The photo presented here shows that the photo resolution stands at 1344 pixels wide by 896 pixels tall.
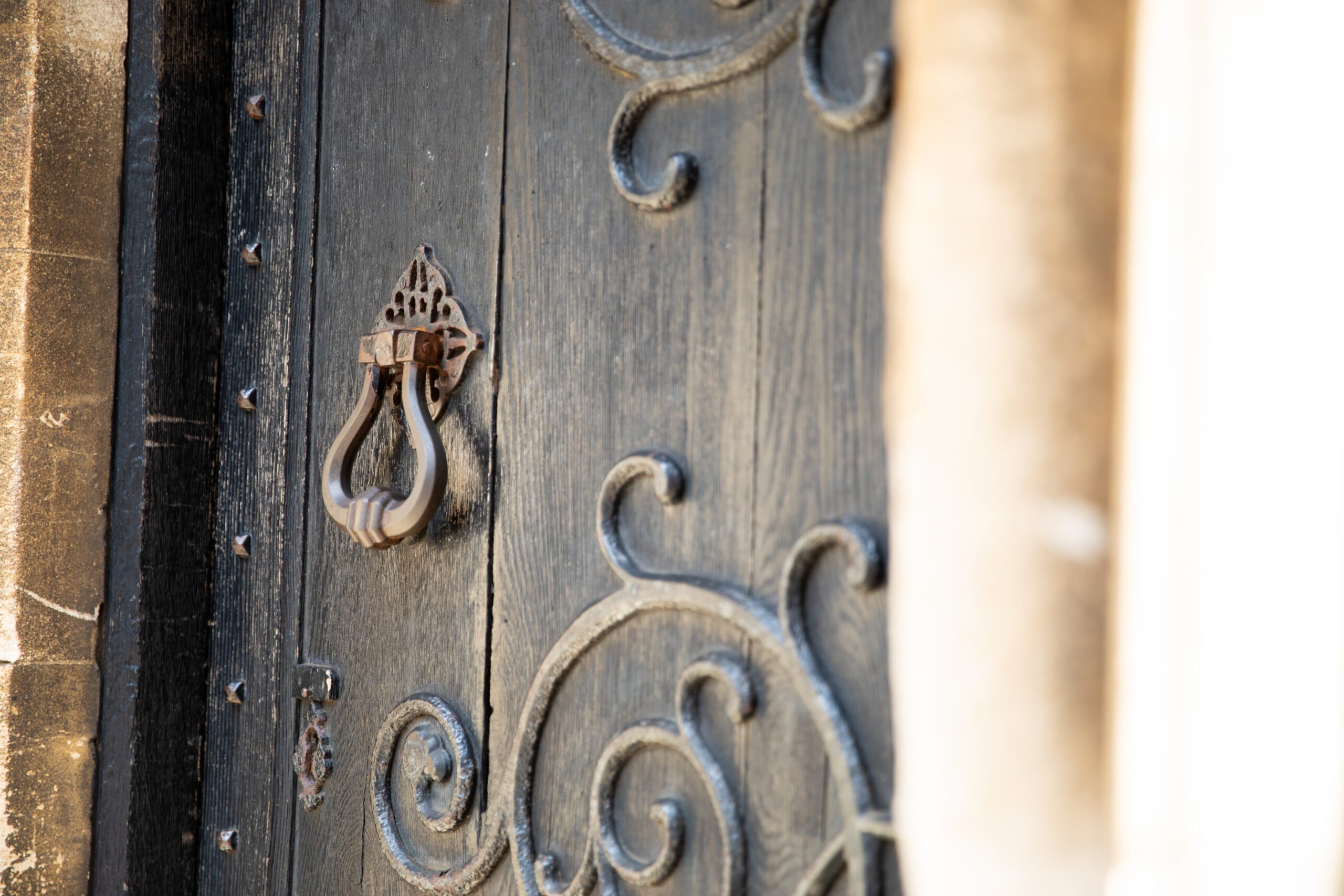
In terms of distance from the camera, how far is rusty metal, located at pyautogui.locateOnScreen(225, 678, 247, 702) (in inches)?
35.4

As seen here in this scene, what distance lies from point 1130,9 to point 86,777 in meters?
0.91

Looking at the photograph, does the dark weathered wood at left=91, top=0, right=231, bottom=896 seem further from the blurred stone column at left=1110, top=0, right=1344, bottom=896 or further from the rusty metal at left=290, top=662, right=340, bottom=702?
the blurred stone column at left=1110, top=0, right=1344, bottom=896

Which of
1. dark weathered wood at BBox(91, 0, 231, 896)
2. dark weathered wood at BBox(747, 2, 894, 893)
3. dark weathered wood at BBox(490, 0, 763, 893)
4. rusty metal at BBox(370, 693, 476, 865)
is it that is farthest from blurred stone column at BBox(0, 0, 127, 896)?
dark weathered wood at BBox(747, 2, 894, 893)

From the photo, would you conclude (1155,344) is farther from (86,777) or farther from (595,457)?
(86,777)

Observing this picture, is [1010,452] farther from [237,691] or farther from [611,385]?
Result: [237,691]

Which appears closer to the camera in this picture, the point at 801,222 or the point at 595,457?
the point at 801,222

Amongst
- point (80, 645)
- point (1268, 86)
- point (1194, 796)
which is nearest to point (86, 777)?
point (80, 645)

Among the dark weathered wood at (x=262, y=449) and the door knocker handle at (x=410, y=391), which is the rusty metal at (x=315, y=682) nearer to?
the dark weathered wood at (x=262, y=449)

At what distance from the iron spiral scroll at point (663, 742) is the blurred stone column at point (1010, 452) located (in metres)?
0.03

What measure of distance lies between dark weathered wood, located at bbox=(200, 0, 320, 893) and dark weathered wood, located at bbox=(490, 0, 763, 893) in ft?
0.79

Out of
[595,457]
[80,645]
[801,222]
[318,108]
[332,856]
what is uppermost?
[318,108]

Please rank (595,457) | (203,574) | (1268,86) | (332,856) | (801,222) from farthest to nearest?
(203,574) → (332,856) → (595,457) → (801,222) → (1268,86)

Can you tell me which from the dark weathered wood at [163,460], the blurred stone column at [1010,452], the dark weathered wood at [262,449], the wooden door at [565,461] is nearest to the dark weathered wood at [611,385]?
the wooden door at [565,461]

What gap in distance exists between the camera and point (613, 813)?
64 cm
